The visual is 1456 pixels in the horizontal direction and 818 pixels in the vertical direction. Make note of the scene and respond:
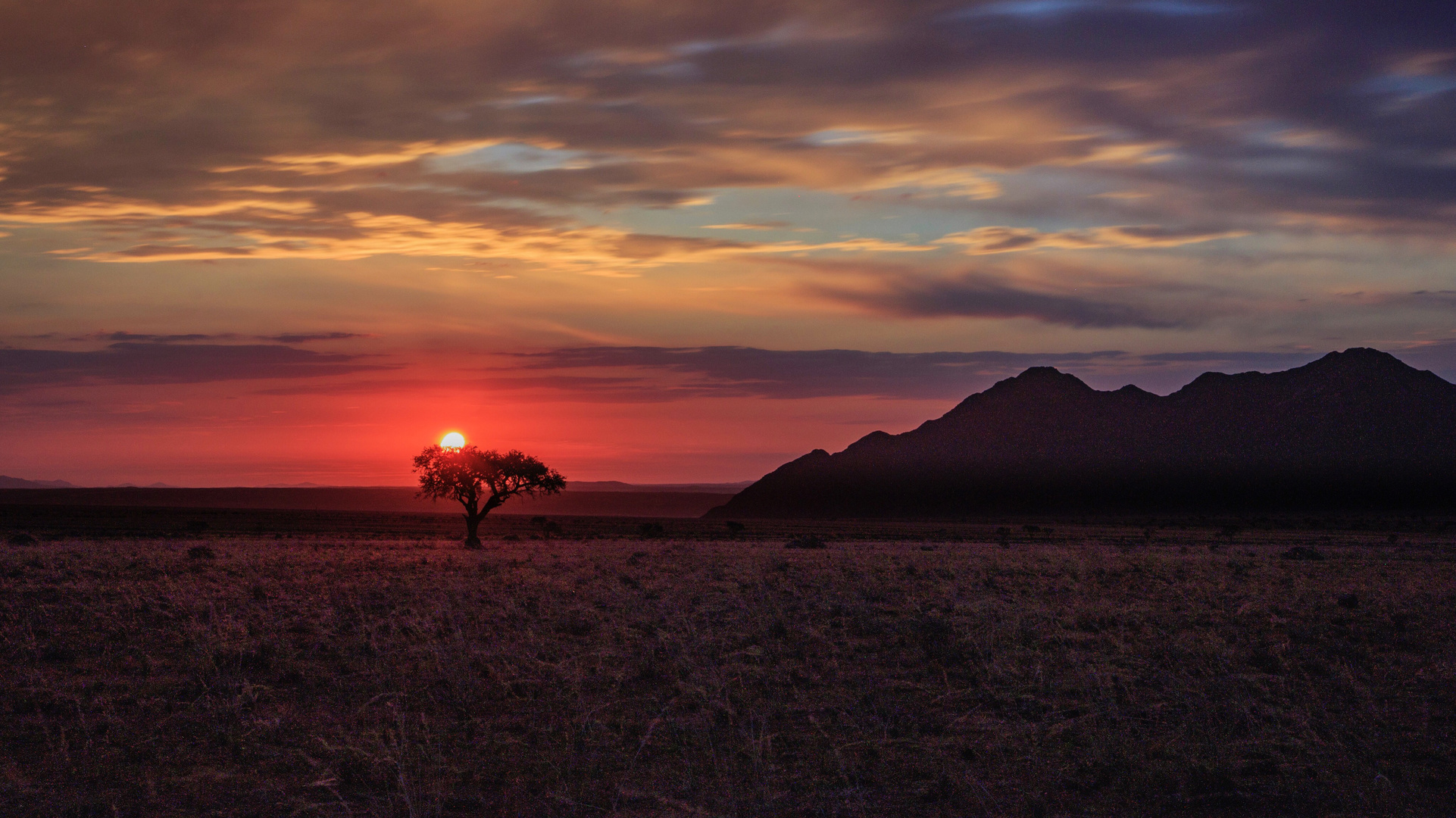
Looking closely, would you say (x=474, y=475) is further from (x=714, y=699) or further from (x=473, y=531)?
(x=714, y=699)

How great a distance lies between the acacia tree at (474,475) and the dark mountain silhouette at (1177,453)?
343 feet

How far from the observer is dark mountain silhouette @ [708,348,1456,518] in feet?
473

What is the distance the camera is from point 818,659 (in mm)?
15531

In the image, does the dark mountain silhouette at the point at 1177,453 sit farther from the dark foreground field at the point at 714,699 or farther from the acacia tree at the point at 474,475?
the dark foreground field at the point at 714,699

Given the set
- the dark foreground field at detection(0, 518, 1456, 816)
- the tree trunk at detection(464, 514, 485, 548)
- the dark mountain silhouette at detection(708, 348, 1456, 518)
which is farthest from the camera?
the dark mountain silhouette at detection(708, 348, 1456, 518)

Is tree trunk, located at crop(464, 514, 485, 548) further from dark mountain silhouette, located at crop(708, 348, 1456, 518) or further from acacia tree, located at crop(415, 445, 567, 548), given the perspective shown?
dark mountain silhouette, located at crop(708, 348, 1456, 518)

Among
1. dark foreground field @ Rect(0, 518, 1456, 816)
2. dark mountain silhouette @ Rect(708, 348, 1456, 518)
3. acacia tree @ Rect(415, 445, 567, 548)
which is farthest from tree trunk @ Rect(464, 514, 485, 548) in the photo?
dark mountain silhouette @ Rect(708, 348, 1456, 518)

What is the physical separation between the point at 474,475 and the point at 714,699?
47501mm

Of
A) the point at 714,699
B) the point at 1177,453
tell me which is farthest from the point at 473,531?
the point at 1177,453

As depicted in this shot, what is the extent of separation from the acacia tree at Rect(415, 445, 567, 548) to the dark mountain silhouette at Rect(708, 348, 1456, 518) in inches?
4121

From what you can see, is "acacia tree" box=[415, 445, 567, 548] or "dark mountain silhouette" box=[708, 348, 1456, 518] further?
"dark mountain silhouette" box=[708, 348, 1456, 518]

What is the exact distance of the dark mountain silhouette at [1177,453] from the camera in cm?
14425

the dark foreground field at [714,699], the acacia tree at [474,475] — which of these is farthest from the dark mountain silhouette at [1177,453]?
the dark foreground field at [714,699]

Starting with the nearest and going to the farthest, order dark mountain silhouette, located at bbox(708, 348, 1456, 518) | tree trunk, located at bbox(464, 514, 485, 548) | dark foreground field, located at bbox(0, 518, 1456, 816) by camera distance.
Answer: dark foreground field, located at bbox(0, 518, 1456, 816) → tree trunk, located at bbox(464, 514, 485, 548) → dark mountain silhouette, located at bbox(708, 348, 1456, 518)
